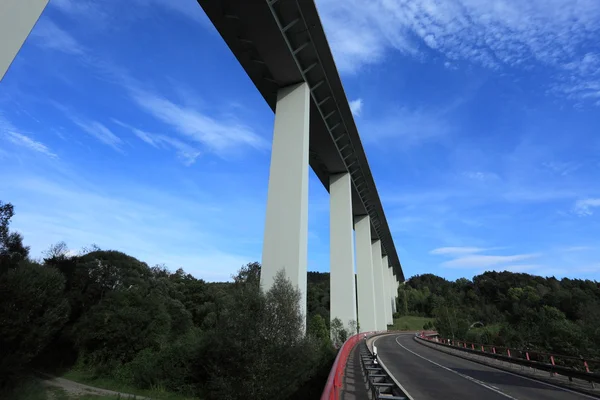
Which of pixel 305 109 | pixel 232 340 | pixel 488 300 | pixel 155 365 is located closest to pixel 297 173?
pixel 305 109

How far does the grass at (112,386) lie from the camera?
61.0 feet

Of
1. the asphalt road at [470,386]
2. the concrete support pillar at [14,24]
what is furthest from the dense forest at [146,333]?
the concrete support pillar at [14,24]

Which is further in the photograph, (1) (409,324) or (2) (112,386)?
(1) (409,324)

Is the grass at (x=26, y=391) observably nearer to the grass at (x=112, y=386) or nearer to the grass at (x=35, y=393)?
the grass at (x=35, y=393)

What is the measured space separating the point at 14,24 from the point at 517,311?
91.3 meters

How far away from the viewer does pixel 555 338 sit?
25.8 meters

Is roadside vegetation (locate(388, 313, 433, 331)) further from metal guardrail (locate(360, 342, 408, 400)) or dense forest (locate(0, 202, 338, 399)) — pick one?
metal guardrail (locate(360, 342, 408, 400))

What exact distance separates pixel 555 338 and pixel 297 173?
26874 millimetres

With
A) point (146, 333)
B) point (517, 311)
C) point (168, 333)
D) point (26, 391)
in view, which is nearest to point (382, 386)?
point (26, 391)

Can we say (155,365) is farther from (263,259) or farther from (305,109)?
(305,109)

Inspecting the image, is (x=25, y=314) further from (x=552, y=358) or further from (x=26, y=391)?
(x=552, y=358)

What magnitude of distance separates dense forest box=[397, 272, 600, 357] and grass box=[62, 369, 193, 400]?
2862 centimetres

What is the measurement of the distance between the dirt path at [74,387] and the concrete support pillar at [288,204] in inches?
491

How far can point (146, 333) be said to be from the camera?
90.6ft
